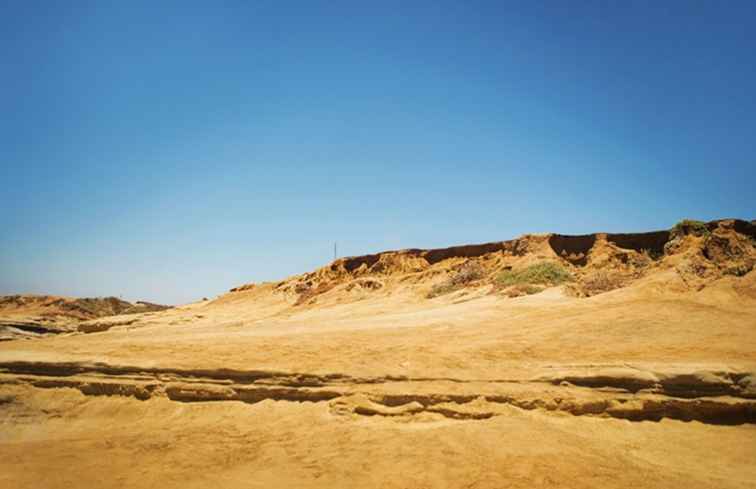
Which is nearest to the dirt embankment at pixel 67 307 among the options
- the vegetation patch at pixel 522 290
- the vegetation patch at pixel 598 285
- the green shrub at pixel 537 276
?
the green shrub at pixel 537 276

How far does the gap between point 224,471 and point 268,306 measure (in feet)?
60.3

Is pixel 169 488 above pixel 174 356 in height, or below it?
below

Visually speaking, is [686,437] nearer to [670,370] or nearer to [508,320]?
[670,370]

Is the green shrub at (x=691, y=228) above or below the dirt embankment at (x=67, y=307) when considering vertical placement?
above

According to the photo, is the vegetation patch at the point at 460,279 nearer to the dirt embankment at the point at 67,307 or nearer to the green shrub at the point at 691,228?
the green shrub at the point at 691,228

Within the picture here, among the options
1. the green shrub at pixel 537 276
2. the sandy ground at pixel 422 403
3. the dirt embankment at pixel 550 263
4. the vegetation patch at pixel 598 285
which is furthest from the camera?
the green shrub at pixel 537 276

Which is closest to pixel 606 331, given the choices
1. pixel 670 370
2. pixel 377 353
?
pixel 670 370

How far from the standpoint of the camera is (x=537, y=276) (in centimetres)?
1594

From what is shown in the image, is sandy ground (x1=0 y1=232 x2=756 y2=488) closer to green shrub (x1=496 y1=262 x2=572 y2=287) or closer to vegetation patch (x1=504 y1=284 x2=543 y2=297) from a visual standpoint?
vegetation patch (x1=504 y1=284 x2=543 y2=297)

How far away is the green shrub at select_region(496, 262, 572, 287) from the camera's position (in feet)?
50.8

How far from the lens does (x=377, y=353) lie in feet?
29.6

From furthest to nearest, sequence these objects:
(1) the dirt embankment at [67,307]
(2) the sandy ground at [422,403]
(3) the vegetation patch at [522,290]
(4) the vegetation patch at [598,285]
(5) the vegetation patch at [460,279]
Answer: (1) the dirt embankment at [67,307] → (5) the vegetation patch at [460,279] → (3) the vegetation patch at [522,290] → (4) the vegetation patch at [598,285] → (2) the sandy ground at [422,403]

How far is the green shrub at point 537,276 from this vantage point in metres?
15.5

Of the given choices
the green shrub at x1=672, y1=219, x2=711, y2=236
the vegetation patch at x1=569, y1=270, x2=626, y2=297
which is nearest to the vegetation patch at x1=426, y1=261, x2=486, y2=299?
the vegetation patch at x1=569, y1=270, x2=626, y2=297
